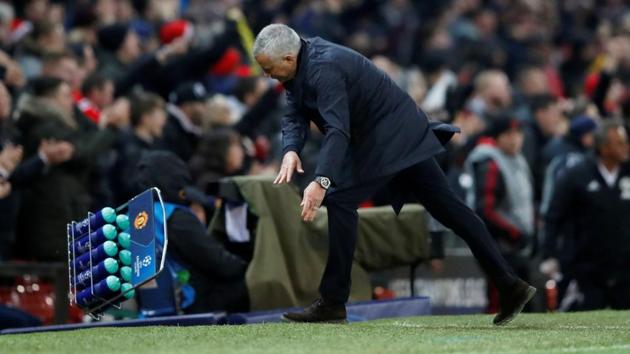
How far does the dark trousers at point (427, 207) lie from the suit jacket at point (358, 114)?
0.10m

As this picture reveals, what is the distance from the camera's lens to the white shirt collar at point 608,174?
12.2 metres

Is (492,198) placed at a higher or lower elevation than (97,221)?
lower

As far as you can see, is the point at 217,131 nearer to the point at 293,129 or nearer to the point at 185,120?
the point at 185,120

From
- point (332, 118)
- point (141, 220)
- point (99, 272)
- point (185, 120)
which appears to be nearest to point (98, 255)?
point (99, 272)

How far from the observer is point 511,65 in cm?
2175

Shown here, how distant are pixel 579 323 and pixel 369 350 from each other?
2.45m

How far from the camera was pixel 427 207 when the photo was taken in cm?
892

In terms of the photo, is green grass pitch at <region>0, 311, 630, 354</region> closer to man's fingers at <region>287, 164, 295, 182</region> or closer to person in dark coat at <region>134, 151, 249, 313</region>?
man's fingers at <region>287, 164, 295, 182</region>

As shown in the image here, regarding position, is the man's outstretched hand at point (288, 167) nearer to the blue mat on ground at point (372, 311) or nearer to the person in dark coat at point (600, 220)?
the blue mat on ground at point (372, 311)

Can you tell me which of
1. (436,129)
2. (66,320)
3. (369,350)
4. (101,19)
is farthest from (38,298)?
(101,19)

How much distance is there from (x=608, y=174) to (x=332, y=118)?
15.1 ft

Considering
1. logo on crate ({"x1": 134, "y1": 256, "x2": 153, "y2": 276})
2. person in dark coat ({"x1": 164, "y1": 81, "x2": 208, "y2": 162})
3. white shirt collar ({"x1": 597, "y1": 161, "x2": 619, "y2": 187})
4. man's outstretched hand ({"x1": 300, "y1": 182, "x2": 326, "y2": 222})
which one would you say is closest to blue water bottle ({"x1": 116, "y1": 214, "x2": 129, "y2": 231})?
logo on crate ({"x1": 134, "y1": 256, "x2": 153, "y2": 276})

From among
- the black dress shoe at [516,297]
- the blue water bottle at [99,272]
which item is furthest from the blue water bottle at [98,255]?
the black dress shoe at [516,297]

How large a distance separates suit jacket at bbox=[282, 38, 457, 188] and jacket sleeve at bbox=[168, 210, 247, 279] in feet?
3.75
